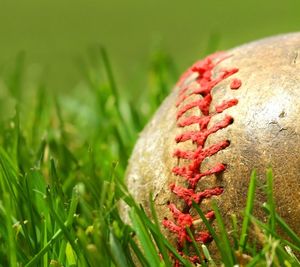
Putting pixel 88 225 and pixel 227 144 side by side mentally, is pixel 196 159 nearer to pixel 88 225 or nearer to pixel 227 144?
pixel 227 144

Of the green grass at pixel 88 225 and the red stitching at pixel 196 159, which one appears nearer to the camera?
the green grass at pixel 88 225

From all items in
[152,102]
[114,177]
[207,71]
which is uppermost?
[207,71]

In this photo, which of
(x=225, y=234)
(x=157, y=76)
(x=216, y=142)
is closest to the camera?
(x=225, y=234)

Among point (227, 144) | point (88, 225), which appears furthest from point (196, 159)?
point (88, 225)

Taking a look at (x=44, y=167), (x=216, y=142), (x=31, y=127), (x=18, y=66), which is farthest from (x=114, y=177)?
(x=18, y=66)

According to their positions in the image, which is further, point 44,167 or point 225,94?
point 44,167

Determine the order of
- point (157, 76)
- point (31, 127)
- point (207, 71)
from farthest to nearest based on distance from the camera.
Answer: point (157, 76) < point (31, 127) < point (207, 71)

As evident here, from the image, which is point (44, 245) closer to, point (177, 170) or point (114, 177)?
point (114, 177)

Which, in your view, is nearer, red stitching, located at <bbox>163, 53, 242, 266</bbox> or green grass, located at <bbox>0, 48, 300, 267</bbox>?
green grass, located at <bbox>0, 48, 300, 267</bbox>
